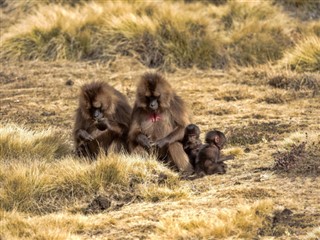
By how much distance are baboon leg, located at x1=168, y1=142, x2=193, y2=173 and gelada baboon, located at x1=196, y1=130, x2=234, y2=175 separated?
107 millimetres

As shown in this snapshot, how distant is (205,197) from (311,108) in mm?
4986

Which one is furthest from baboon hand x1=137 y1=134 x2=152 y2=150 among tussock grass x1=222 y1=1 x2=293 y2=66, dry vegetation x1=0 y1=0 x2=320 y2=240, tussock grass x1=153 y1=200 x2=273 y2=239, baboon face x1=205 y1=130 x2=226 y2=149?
tussock grass x1=222 y1=1 x2=293 y2=66

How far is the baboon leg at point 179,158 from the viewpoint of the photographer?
919cm

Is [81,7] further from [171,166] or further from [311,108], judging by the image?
[171,166]

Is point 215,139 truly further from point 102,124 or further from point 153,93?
point 102,124

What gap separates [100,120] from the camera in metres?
9.23

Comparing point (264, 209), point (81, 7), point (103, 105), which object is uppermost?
point (81, 7)

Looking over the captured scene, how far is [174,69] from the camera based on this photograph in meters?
15.7

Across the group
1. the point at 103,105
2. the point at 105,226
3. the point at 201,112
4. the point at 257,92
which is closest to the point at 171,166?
the point at 103,105

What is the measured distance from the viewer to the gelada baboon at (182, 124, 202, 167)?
30.6 feet

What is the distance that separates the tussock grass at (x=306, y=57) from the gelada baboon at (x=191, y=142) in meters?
5.78

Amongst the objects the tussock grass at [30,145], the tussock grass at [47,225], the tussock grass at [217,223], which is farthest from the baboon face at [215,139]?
the tussock grass at [47,225]

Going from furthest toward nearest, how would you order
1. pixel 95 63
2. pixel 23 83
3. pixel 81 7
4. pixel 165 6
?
pixel 81 7 < pixel 165 6 < pixel 95 63 < pixel 23 83

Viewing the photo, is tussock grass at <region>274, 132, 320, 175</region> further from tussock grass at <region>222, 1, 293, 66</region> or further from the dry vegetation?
tussock grass at <region>222, 1, 293, 66</region>
